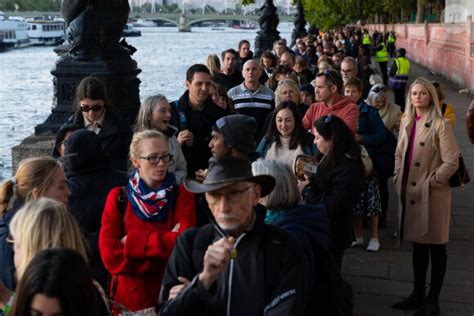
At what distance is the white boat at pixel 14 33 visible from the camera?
291 ft

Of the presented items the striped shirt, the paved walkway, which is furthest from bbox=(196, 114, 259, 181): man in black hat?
the striped shirt

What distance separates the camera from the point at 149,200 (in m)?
4.40

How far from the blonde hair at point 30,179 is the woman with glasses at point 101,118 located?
1929 mm

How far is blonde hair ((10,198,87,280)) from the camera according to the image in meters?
3.04

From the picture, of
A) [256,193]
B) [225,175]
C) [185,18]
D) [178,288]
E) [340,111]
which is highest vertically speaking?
[225,175]

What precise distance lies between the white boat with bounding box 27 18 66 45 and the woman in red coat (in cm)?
9309

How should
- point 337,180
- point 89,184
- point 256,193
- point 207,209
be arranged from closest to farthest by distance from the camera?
point 256,193, point 207,209, point 89,184, point 337,180

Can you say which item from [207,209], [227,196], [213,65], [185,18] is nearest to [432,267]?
[207,209]

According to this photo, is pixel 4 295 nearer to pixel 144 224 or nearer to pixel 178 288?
pixel 178 288

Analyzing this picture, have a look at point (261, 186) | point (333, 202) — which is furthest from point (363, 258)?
point (261, 186)

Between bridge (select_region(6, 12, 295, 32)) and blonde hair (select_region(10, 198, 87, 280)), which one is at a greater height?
blonde hair (select_region(10, 198, 87, 280))

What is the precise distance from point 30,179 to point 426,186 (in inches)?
132

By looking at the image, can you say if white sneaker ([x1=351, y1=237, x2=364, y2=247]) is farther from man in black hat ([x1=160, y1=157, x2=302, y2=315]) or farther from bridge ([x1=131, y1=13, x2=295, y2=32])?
bridge ([x1=131, y1=13, x2=295, y2=32])

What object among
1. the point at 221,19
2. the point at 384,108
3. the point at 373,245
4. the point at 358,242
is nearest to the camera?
the point at 373,245
